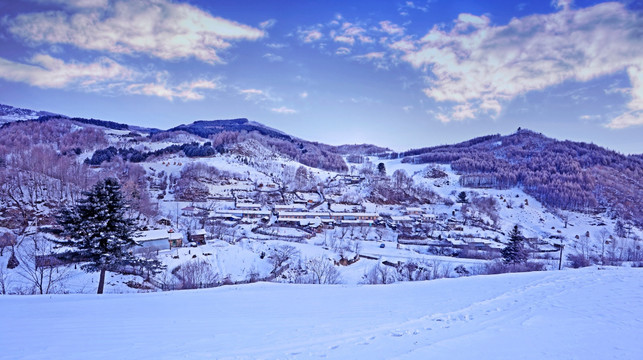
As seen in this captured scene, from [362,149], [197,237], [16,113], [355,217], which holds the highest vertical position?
[362,149]

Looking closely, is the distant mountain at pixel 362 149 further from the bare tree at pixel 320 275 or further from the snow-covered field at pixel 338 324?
Result: the snow-covered field at pixel 338 324

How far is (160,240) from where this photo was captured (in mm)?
24594

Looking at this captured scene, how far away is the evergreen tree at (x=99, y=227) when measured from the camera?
34.2 feet

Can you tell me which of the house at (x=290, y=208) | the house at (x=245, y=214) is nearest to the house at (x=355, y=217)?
the house at (x=290, y=208)

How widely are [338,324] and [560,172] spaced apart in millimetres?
96223

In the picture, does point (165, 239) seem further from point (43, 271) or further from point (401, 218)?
point (401, 218)

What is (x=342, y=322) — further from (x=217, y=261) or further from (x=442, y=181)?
(x=442, y=181)

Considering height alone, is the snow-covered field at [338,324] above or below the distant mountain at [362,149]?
below

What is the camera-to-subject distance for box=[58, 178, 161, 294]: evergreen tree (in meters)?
10.4

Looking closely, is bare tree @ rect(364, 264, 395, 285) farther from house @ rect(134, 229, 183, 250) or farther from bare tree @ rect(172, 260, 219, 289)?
house @ rect(134, 229, 183, 250)

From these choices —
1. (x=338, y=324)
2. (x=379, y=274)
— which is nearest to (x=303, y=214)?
(x=379, y=274)

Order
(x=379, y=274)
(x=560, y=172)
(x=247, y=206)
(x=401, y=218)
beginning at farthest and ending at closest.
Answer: (x=560, y=172), (x=247, y=206), (x=401, y=218), (x=379, y=274)

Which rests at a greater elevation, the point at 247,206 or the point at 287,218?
the point at 247,206

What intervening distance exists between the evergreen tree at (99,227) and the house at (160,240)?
524 inches
